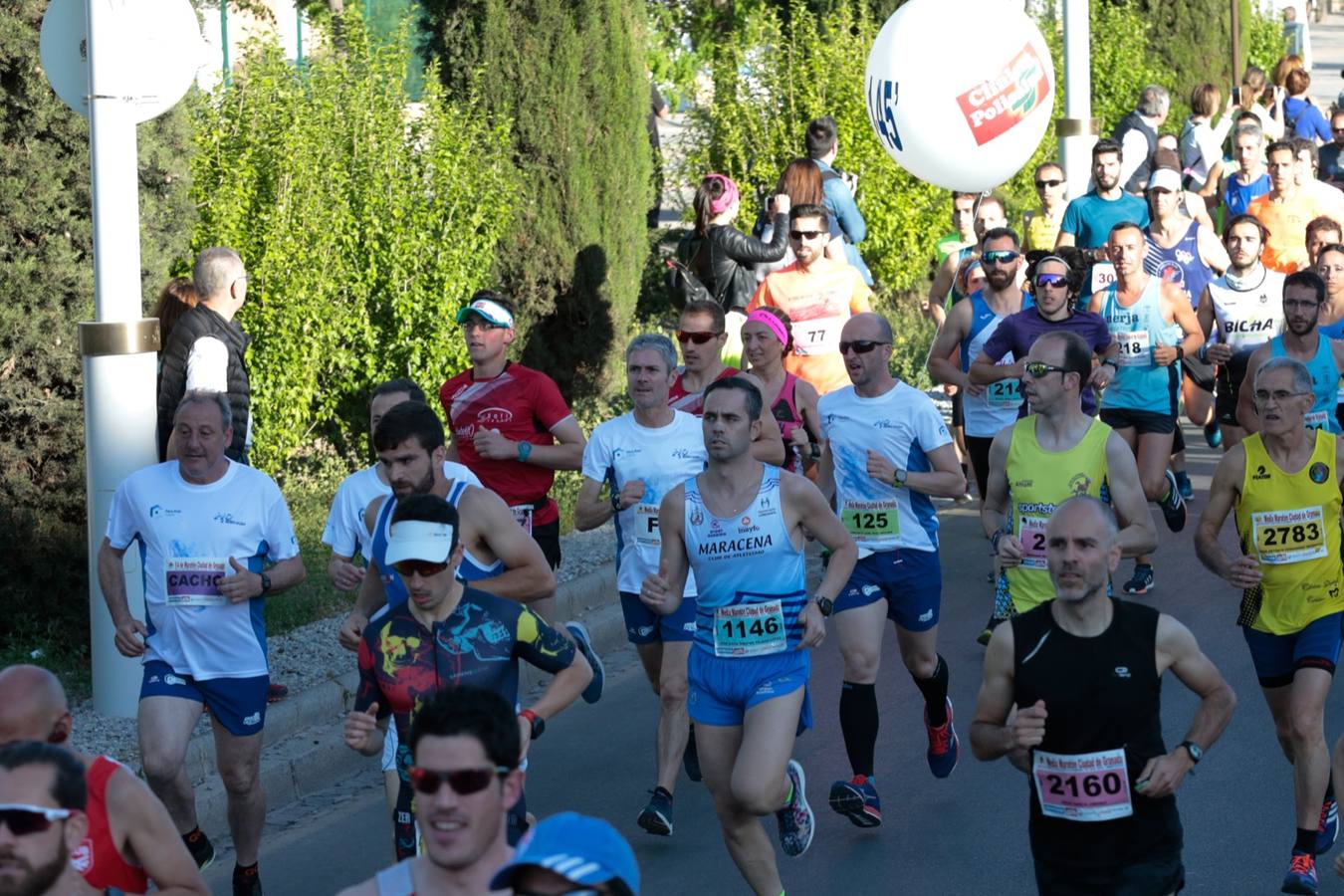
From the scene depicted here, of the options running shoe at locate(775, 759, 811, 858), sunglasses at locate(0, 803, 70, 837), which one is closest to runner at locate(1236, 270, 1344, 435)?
running shoe at locate(775, 759, 811, 858)

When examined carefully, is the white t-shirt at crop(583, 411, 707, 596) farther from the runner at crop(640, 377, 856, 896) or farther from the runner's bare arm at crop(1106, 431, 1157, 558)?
the runner's bare arm at crop(1106, 431, 1157, 558)

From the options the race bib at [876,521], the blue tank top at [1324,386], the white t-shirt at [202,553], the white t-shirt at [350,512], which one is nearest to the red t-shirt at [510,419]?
the race bib at [876,521]

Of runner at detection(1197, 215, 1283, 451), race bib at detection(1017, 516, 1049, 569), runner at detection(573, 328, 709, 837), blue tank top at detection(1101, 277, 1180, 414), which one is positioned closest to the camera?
race bib at detection(1017, 516, 1049, 569)

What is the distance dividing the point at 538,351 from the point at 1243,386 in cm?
713

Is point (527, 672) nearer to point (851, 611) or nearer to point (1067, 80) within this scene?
point (851, 611)

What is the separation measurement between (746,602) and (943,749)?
70.0 inches

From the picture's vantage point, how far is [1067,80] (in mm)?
17297

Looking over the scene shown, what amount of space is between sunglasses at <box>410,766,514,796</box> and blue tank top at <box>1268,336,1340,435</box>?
690 cm

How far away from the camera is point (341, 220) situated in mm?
13180

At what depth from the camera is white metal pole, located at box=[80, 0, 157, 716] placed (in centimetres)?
860

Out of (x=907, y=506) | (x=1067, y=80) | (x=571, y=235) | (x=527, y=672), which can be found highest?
(x=1067, y=80)

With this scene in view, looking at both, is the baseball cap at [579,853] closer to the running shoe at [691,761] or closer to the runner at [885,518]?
the runner at [885,518]

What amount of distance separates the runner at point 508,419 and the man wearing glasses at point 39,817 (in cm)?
502

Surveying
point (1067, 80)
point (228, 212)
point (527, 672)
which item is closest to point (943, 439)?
point (527, 672)
